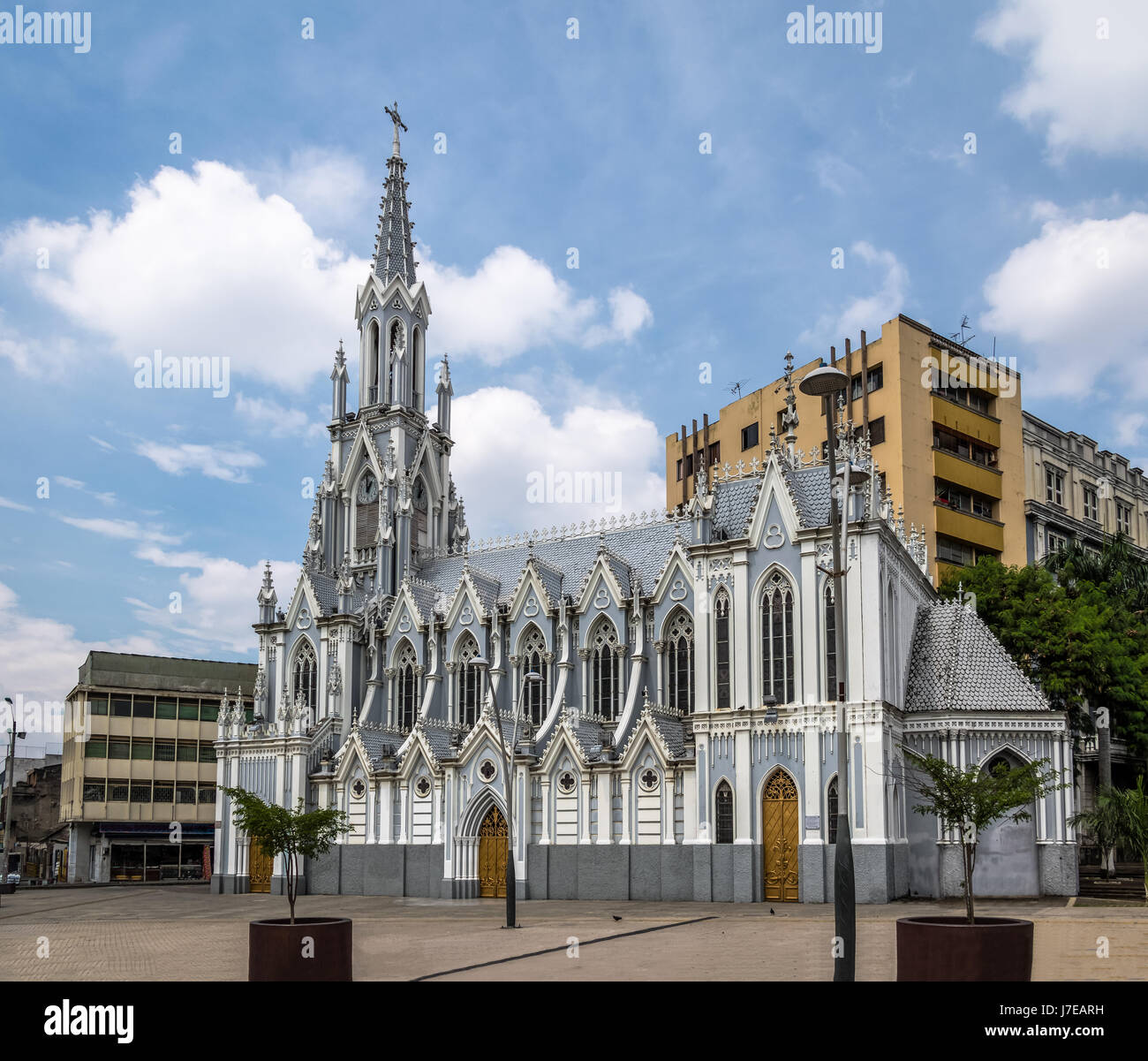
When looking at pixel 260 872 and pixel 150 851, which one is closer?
pixel 260 872

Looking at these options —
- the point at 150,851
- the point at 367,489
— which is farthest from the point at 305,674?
the point at 150,851

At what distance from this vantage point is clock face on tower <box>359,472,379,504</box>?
6481 centimetres

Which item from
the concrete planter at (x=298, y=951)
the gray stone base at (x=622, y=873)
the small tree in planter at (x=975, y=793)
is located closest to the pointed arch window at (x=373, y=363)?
the gray stone base at (x=622, y=873)

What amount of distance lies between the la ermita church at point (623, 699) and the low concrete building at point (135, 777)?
23012 millimetres

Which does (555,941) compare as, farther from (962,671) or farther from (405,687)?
(405,687)

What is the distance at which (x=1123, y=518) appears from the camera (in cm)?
8156

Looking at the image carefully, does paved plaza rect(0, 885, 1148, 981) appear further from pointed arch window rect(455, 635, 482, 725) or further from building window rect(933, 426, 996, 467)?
building window rect(933, 426, 996, 467)

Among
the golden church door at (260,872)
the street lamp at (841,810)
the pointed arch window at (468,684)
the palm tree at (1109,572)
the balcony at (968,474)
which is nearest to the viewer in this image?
the street lamp at (841,810)

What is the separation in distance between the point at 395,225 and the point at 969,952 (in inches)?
2327

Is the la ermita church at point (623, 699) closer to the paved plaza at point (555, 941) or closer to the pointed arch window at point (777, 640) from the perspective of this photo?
the pointed arch window at point (777, 640)

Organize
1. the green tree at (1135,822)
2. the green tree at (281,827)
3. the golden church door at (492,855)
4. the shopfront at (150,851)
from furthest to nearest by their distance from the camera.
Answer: the shopfront at (150,851), the golden church door at (492,855), the green tree at (1135,822), the green tree at (281,827)

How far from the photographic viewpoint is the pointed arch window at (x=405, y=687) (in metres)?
58.3
